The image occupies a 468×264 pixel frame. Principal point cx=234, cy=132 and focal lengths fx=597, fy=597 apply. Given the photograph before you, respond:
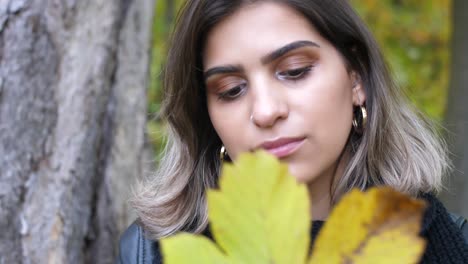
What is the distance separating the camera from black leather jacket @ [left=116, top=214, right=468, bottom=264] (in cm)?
177

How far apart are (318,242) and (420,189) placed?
1581 millimetres

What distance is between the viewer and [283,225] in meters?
0.28

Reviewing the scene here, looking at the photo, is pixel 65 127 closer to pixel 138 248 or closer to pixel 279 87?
pixel 138 248

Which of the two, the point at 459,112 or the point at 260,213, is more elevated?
the point at 260,213

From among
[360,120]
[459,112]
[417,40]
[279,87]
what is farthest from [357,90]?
[417,40]

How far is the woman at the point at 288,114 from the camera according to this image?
1202 mm

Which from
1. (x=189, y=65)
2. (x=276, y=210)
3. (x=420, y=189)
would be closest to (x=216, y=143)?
(x=189, y=65)

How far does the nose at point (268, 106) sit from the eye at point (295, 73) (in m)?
0.05

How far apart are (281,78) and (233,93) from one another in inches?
6.0

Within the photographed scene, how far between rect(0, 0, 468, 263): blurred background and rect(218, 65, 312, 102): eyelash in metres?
0.66

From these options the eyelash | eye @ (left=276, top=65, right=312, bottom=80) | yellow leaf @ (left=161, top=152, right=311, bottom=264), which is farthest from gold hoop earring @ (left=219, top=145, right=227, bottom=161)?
yellow leaf @ (left=161, top=152, right=311, bottom=264)

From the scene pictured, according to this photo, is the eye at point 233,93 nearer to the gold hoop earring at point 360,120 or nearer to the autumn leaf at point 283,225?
the gold hoop earring at point 360,120

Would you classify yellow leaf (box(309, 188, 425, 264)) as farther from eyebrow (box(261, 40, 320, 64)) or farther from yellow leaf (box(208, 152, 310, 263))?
eyebrow (box(261, 40, 320, 64))

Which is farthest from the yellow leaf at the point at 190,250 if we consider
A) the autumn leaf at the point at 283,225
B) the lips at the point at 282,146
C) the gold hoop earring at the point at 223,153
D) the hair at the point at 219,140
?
the gold hoop earring at the point at 223,153
